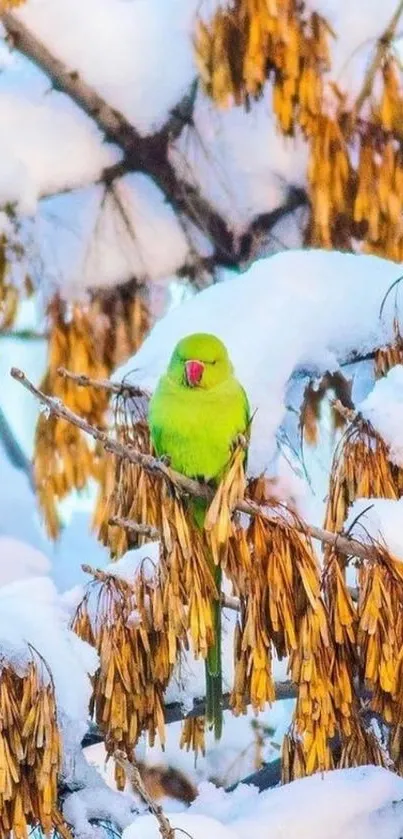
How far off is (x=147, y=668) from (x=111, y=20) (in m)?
2.40

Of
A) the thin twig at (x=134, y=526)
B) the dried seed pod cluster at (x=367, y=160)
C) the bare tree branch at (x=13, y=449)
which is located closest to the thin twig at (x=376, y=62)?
the dried seed pod cluster at (x=367, y=160)

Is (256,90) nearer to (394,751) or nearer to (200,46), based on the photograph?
(200,46)

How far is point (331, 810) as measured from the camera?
6.59ft

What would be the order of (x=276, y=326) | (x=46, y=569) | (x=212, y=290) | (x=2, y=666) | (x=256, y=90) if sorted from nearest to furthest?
(x=2, y=666), (x=276, y=326), (x=212, y=290), (x=256, y=90), (x=46, y=569)

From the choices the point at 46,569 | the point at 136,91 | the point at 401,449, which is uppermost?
the point at 136,91

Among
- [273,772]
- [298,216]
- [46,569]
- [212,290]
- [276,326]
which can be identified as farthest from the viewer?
[46,569]

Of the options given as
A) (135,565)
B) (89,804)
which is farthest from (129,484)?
(89,804)

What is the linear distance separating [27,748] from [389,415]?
0.64 meters

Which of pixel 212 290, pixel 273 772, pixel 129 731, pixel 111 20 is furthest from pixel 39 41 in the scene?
pixel 129 731

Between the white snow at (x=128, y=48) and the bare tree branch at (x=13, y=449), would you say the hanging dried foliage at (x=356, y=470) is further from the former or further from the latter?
the bare tree branch at (x=13, y=449)

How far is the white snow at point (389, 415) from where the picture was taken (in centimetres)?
192

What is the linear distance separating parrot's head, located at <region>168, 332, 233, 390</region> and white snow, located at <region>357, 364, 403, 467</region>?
0.42 meters

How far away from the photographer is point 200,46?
312 cm

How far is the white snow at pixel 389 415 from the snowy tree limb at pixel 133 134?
1.84 m
